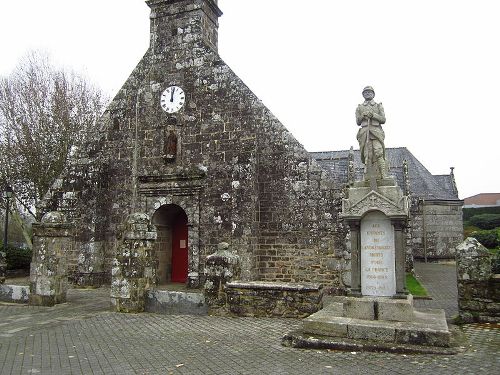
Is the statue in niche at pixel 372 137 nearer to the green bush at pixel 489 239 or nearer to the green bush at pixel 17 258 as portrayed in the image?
the green bush at pixel 17 258

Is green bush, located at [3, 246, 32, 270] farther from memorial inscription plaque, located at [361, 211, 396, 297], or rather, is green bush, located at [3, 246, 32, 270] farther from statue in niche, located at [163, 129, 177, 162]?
memorial inscription plaque, located at [361, 211, 396, 297]

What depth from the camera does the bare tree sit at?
807 inches

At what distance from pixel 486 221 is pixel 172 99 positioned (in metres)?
31.2

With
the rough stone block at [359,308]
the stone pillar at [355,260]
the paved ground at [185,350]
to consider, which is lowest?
the paved ground at [185,350]

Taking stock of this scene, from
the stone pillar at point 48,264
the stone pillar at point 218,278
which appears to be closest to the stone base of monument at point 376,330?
the stone pillar at point 218,278

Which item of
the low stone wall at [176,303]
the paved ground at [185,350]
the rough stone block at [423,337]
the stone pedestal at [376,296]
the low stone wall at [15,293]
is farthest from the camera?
the low stone wall at [15,293]

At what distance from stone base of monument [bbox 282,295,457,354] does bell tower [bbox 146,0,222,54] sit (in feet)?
34.5

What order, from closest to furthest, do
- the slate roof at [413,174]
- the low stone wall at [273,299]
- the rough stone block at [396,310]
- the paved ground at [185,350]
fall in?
the paved ground at [185,350]
the rough stone block at [396,310]
the low stone wall at [273,299]
the slate roof at [413,174]

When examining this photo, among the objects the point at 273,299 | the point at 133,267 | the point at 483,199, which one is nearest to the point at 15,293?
the point at 133,267

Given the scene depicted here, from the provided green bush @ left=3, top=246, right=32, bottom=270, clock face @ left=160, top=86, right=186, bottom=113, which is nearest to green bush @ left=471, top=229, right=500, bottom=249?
clock face @ left=160, top=86, right=186, bottom=113

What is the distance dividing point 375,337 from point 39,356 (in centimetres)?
491

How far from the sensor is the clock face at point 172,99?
588 inches

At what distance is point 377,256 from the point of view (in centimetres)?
782

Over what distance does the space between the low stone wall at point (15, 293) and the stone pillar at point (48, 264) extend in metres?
0.29
